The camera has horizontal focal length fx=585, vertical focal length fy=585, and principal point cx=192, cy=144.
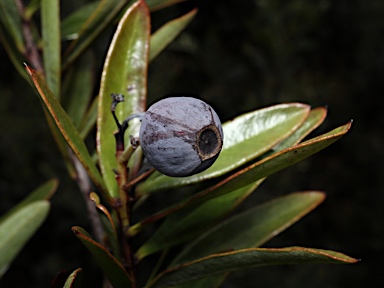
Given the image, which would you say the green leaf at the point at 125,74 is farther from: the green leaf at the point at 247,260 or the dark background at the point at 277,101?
the dark background at the point at 277,101

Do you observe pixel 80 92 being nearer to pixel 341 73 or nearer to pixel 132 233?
pixel 132 233

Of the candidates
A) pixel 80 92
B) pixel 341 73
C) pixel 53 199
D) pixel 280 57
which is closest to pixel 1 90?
pixel 53 199

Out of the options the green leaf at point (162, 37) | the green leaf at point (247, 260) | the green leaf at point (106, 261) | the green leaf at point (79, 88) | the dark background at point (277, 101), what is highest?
the green leaf at point (162, 37)

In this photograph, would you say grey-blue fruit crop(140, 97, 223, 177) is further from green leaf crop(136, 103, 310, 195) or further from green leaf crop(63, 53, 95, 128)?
green leaf crop(63, 53, 95, 128)

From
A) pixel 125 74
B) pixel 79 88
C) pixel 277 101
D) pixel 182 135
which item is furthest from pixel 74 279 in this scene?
pixel 277 101

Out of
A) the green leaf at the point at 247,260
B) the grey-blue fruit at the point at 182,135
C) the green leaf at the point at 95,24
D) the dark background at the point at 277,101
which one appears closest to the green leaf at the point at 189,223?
the green leaf at the point at 247,260

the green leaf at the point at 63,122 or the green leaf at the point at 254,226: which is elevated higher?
the green leaf at the point at 63,122
